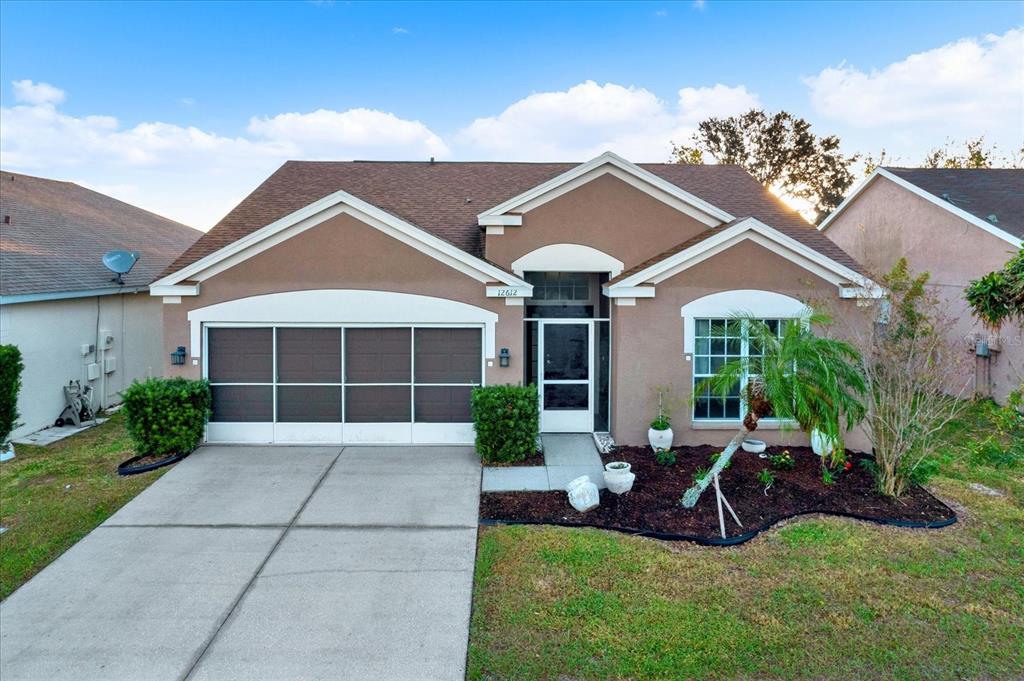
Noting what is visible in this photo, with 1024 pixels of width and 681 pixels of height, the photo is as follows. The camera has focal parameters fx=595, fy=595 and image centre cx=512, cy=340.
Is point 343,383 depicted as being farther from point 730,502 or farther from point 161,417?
point 730,502

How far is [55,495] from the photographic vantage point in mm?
8789

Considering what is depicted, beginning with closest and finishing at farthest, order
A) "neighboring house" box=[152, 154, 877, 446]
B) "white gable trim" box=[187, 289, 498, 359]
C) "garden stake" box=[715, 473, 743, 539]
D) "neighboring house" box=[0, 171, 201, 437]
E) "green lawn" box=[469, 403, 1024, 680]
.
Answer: "green lawn" box=[469, 403, 1024, 680]
"garden stake" box=[715, 473, 743, 539]
"neighboring house" box=[152, 154, 877, 446]
"white gable trim" box=[187, 289, 498, 359]
"neighboring house" box=[0, 171, 201, 437]

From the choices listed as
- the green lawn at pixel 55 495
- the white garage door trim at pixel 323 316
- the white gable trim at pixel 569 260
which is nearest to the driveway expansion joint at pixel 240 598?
the green lawn at pixel 55 495

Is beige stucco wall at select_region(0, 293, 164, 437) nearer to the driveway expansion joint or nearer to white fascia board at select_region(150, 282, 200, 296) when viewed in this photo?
white fascia board at select_region(150, 282, 200, 296)

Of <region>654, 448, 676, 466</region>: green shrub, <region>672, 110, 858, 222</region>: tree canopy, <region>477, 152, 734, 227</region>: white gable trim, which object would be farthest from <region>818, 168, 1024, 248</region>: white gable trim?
<region>672, 110, 858, 222</region>: tree canopy

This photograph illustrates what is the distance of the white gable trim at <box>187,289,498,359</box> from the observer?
11.0 m

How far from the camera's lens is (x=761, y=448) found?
420 inches

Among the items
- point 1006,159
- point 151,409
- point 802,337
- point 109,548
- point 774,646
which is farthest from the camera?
point 1006,159

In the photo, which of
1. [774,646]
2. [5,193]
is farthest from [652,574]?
[5,193]

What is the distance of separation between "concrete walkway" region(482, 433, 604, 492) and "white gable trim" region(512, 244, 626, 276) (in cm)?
346

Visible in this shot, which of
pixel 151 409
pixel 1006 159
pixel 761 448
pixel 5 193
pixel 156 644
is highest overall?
pixel 1006 159

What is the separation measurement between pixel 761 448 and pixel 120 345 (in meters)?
15.5

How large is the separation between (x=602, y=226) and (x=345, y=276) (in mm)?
5151

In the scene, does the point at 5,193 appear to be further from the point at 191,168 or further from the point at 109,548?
the point at 109,548
